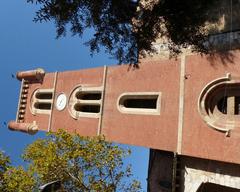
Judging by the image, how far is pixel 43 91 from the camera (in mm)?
24938

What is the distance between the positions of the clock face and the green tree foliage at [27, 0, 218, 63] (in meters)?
11.4

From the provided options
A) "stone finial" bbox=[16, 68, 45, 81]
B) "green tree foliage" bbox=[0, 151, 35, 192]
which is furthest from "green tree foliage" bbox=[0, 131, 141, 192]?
"stone finial" bbox=[16, 68, 45, 81]

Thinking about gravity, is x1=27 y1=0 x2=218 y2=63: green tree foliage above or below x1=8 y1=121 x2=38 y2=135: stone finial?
above

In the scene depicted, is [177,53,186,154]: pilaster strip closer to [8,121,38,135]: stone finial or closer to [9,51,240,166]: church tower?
[9,51,240,166]: church tower

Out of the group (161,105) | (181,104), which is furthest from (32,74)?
(181,104)

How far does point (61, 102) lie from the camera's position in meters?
22.6

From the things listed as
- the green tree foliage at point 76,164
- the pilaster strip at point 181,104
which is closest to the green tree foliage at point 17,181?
the green tree foliage at point 76,164

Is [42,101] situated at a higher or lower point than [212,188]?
higher

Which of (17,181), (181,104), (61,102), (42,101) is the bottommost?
(17,181)

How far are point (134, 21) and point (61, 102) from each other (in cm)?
1245

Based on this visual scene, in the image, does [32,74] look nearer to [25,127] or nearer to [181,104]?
[25,127]

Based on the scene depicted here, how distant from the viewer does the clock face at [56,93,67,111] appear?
22344mm

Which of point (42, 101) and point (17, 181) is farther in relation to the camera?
point (42, 101)

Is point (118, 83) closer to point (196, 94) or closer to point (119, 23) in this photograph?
point (196, 94)
